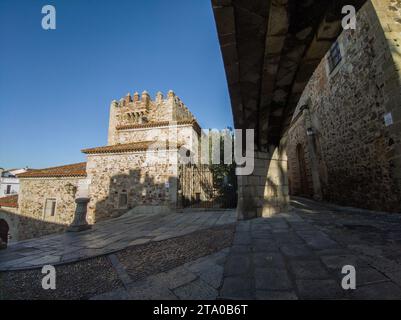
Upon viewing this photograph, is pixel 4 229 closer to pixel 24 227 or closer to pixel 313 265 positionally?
pixel 24 227

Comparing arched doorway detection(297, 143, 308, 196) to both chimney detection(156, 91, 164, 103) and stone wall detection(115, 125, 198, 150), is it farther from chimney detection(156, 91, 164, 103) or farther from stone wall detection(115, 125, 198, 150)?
chimney detection(156, 91, 164, 103)

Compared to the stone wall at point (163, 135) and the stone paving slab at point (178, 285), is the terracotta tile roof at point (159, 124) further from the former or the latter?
the stone paving slab at point (178, 285)

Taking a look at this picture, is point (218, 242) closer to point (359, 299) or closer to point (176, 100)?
point (359, 299)

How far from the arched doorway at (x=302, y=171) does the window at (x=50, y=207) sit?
15296mm

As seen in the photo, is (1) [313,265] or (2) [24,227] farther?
(2) [24,227]

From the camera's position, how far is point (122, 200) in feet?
33.5

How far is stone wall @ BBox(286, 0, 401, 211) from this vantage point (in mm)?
4625

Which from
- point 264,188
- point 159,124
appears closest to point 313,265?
point 264,188

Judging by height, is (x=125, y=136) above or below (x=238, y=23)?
above

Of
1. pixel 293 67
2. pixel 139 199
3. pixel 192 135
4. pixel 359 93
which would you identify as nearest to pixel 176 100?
pixel 192 135

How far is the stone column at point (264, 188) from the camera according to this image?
17.0ft

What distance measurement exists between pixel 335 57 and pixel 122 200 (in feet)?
39.6

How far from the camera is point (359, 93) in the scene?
579 centimetres
